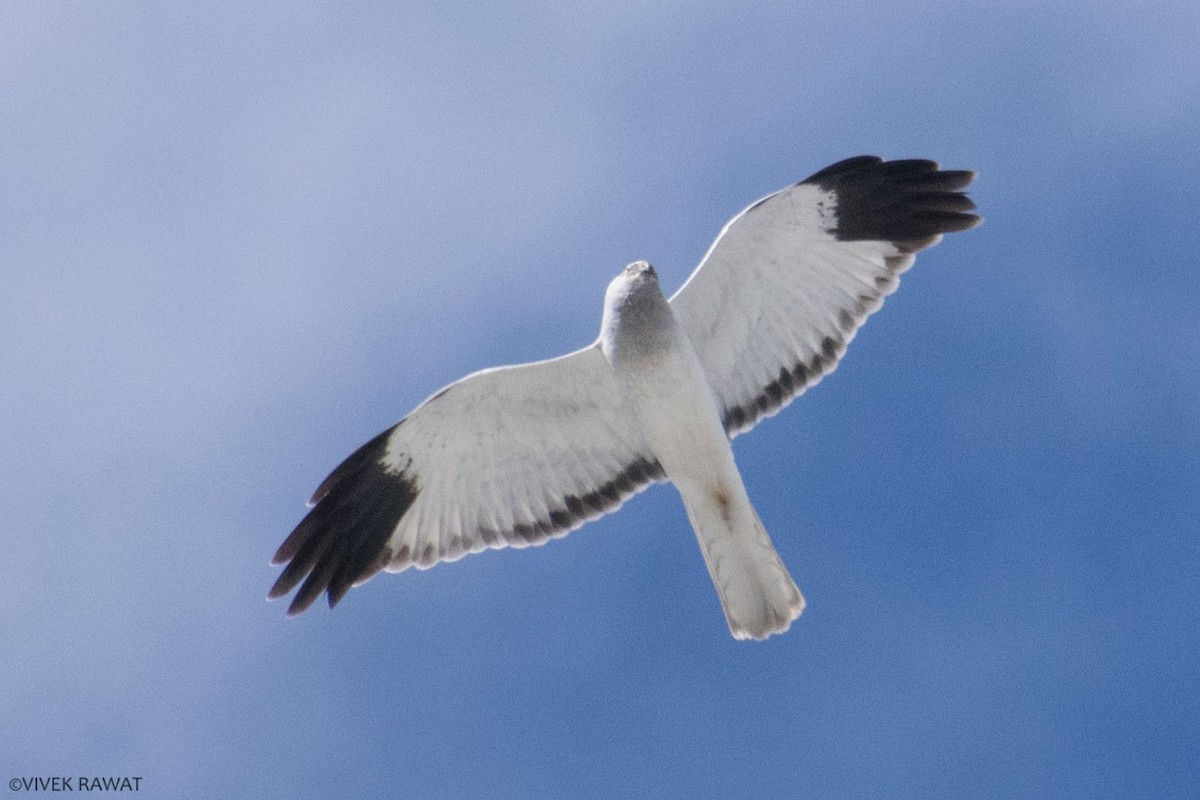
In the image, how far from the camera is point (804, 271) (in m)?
9.98

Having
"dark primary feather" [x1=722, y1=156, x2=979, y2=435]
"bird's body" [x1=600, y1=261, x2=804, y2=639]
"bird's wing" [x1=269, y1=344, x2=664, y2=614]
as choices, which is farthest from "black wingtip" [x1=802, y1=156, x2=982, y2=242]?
"bird's wing" [x1=269, y1=344, x2=664, y2=614]

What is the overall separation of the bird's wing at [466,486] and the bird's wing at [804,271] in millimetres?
843

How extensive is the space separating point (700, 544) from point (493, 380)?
5.71ft

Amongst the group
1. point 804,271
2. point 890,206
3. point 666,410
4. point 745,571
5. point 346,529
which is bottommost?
point 745,571

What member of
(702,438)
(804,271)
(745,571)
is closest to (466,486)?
(702,438)

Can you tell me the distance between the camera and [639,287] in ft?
30.3

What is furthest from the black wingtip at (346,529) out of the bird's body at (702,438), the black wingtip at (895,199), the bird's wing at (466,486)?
the black wingtip at (895,199)

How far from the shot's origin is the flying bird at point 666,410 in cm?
934

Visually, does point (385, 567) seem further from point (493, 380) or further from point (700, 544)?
point (700, 544)

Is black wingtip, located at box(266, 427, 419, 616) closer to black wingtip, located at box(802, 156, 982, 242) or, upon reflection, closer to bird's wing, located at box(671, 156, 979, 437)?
bird's wing, located at box(671, 156, 979, 437)

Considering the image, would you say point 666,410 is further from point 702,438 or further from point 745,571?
point 745,571

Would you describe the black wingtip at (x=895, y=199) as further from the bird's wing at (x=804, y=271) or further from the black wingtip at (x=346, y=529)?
the black wingtip at (x=346, y=529)

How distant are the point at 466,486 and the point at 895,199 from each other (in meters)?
3.55

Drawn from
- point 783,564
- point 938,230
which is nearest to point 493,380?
point 783,564
